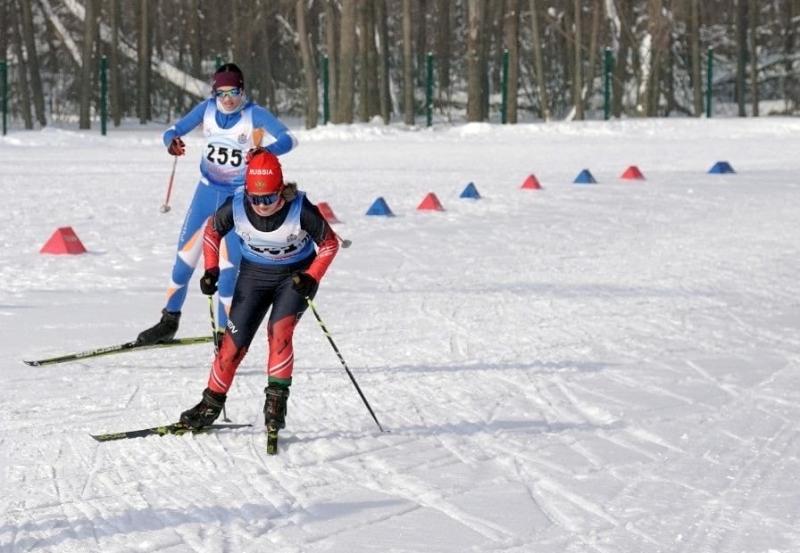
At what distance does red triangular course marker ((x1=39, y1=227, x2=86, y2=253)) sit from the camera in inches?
484

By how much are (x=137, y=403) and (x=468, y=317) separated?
3.27 m

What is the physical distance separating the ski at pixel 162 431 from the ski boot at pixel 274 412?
Answer: 0.30 metres

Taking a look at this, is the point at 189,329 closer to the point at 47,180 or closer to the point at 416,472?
the point at 416,472

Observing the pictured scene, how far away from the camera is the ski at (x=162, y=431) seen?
6.27 m

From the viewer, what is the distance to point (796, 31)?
44.6 m

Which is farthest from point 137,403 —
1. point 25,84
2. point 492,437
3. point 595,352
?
point 25,84

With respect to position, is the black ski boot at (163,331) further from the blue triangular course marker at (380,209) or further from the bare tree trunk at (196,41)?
the bare tree trunk at (196,41)

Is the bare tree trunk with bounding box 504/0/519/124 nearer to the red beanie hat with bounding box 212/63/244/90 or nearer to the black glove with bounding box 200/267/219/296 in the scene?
the red beanie hat with bounding box 212/63/244/90

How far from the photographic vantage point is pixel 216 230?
21.2 ft

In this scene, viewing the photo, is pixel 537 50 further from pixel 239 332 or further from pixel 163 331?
pixel 239 332

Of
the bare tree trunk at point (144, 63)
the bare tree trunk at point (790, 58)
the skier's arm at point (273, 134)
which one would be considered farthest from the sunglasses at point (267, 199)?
the bare tree trunk at point (790, 58)

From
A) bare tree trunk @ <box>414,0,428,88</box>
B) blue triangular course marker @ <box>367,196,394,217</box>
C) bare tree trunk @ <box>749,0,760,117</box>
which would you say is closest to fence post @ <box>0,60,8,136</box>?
blue triangular course marker @ <box>367,196,394,217</box>

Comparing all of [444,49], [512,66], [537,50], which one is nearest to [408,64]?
[512,66]

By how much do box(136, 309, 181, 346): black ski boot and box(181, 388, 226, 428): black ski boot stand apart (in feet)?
6.36
